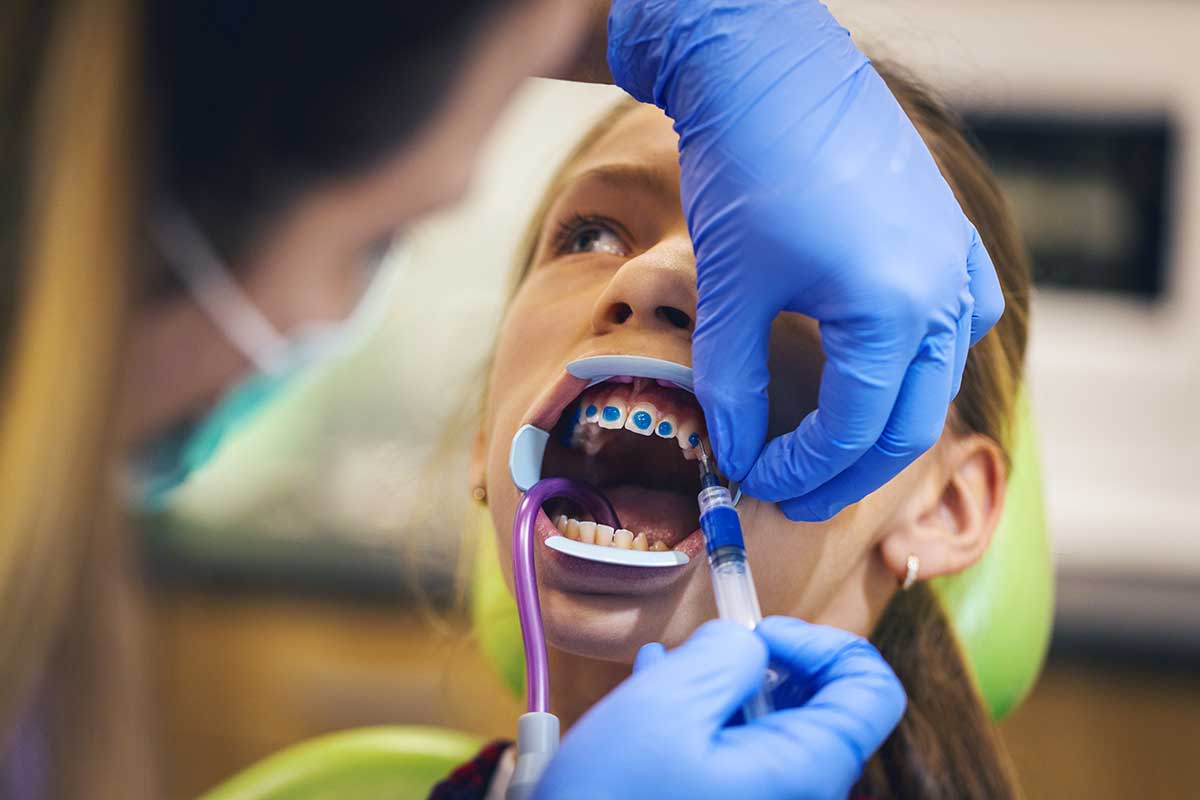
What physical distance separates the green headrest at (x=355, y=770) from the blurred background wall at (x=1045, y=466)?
668mm

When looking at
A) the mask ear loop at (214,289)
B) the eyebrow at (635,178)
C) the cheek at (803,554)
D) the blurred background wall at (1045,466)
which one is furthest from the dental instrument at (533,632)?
the blurred background wall at (1045,466)

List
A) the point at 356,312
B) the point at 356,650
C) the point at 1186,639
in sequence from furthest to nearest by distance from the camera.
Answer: the point at 356,650 < the point at 1186,639 < the point at 356,312

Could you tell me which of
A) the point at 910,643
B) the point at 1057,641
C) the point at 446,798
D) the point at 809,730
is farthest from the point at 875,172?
the point at 1057,641

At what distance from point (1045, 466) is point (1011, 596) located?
4.80 ft

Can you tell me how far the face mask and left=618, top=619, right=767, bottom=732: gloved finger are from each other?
0.51 meters

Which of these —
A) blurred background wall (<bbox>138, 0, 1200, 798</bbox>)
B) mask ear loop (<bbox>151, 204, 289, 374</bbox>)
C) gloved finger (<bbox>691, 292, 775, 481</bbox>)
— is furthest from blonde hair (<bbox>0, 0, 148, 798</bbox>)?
blurred background wall (<bbox>138, 0, 1200, 798</bbox>)

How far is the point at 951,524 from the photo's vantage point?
88cm

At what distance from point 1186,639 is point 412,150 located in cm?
168

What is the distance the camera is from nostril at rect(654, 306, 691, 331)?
73cm

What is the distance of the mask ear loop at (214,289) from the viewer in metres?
0.84

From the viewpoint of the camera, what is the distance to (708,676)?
580mm

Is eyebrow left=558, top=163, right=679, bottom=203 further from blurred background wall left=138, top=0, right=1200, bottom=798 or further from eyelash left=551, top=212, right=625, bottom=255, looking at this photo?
blurred background wall left=138, top=0, right=1200, bottom=798

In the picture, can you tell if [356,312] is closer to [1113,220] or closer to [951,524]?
[951,524]

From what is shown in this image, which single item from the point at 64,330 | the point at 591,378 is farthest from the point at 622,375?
Answer: the point at 64,330
